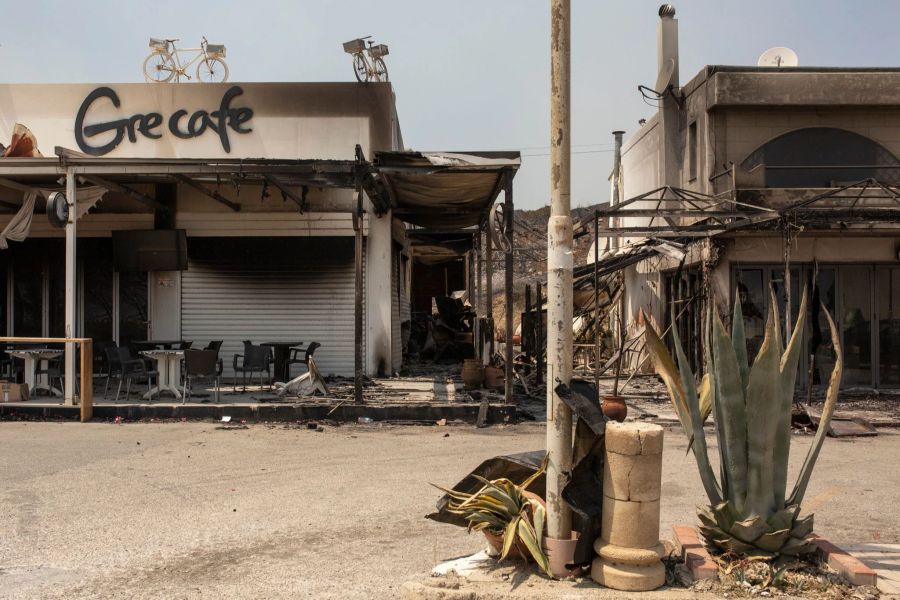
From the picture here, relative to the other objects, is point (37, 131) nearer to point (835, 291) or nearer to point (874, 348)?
point (835, 291)

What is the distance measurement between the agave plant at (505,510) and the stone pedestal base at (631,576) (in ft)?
1.30

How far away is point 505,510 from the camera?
464 centimetres

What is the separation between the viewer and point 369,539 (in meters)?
5.61

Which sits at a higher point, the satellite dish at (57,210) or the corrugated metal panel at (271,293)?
the satellite dish at (57,210)

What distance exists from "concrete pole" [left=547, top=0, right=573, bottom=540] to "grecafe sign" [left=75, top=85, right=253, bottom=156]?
12.3 meters

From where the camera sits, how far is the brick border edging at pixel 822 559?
411 centimetres

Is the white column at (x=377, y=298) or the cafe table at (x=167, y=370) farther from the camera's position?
the white column at (x=377, y=298)

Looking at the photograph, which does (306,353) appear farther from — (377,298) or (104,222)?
(104,222)

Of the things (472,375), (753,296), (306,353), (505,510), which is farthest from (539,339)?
(505,510)

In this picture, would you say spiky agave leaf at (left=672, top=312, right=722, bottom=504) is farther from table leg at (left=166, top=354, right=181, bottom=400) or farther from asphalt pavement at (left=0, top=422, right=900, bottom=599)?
table leg at (left=166, top=354, right=181, bottom=400)

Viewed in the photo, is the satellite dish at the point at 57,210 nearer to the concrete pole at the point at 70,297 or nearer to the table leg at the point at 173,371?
the concrete pole at the point at 70,297

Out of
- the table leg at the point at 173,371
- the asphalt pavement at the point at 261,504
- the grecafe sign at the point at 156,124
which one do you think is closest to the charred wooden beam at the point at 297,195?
the grecafe sign at the point at 156,124

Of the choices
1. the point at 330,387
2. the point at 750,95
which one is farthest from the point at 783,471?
the point at 750,95

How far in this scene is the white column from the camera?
50.5 ft
